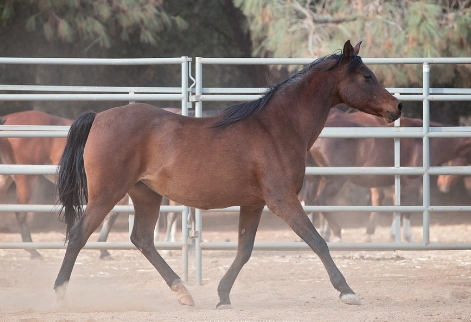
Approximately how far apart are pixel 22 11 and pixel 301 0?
13.0 feet

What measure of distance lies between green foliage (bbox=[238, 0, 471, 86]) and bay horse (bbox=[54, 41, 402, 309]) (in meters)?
4.60

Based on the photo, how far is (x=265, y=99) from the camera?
5066 millimetres

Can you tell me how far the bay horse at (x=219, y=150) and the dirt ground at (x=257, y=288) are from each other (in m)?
0.37

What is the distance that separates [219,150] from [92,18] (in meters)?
6.05

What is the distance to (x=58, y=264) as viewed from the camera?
7.80 m

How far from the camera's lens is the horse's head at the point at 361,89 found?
197 inches

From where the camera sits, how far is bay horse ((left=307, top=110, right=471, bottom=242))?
9461 millimetres

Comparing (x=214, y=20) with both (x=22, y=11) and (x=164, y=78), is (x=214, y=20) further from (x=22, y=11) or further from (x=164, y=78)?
(x=22, y=11)

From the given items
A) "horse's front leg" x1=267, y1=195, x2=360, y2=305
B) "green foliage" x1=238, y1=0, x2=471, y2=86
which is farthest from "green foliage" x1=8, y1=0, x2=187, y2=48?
→ "horse's front leg" x1=267, y1=195, x2=360, y2=305

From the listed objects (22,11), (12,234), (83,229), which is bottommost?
(12,234)

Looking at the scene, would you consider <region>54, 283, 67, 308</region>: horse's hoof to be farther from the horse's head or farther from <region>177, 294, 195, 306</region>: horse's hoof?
the horse's head

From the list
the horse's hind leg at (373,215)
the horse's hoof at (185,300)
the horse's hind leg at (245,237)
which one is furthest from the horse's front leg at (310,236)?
the horse's hind leg at (373,215)

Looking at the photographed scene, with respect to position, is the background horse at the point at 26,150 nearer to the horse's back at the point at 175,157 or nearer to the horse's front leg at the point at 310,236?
the horse's back at the point at 175,157

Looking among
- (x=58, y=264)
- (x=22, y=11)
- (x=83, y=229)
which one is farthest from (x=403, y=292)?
(x=22, y=11)
